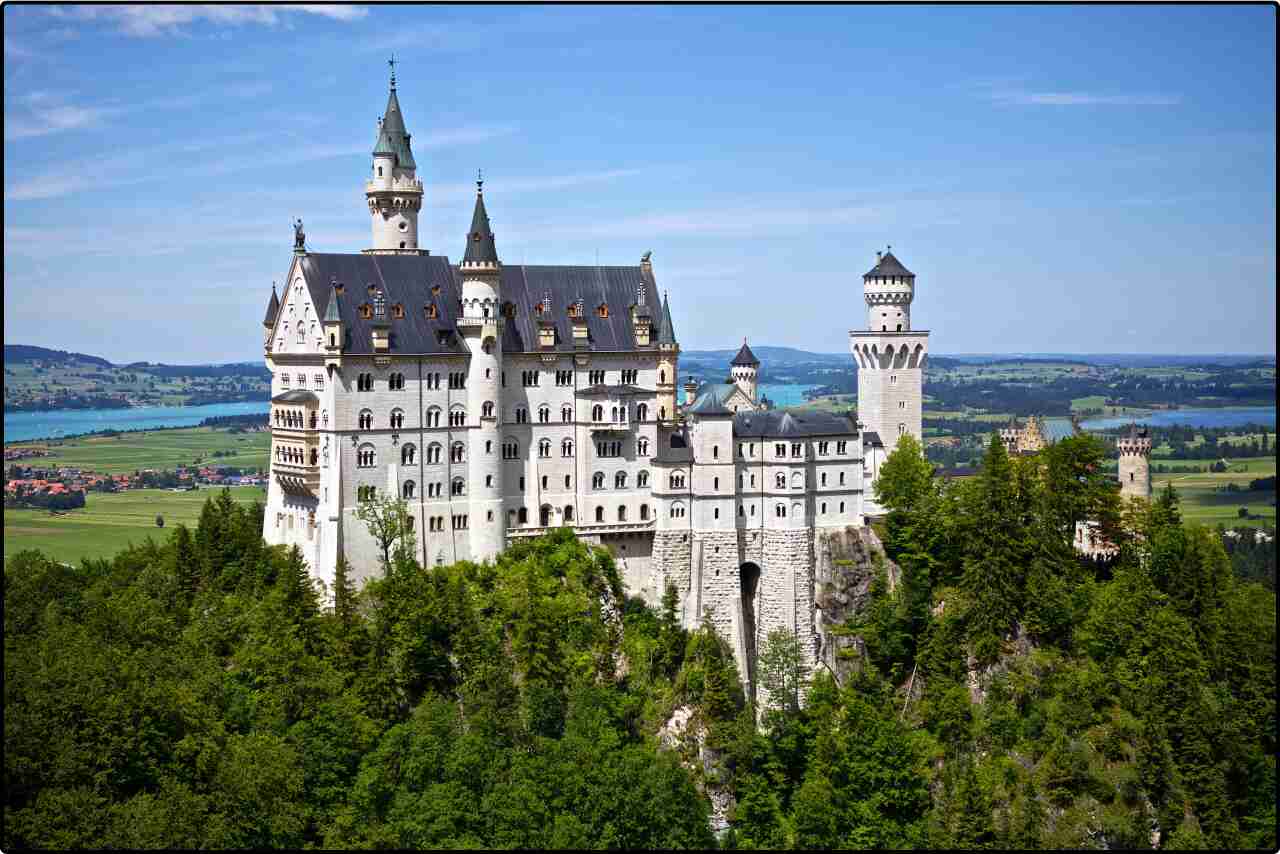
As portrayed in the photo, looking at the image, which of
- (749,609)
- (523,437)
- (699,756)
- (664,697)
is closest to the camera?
(699,756)

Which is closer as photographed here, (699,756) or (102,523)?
(699,756)

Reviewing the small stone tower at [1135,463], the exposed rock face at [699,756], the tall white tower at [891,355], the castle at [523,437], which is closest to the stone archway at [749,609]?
the castle at [523,437]

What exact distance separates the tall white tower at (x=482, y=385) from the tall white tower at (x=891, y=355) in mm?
25027

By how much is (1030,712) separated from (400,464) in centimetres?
3748

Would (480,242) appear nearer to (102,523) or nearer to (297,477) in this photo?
(297,477)

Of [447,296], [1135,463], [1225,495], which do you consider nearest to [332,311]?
[447,296]

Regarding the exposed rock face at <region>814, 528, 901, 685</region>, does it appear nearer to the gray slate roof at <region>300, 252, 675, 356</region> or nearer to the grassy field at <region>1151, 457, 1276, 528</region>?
the gray slate roof at <region>300, 252, 675, 356</region>

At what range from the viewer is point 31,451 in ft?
614

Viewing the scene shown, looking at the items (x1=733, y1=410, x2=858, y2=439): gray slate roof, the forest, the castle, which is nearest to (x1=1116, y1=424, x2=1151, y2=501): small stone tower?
the forest

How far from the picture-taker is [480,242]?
92250 millimetres

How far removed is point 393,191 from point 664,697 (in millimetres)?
35421

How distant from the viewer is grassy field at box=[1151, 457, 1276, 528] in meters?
130

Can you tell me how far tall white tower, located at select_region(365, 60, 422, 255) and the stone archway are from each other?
28701mm

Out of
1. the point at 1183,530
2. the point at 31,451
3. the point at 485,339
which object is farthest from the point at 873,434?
the point at 31,451
